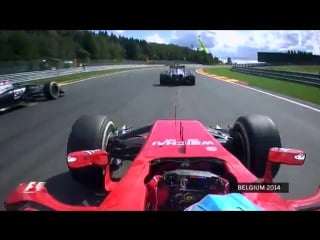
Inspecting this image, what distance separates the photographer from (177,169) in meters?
2.74

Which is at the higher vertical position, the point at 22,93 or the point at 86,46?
the point at 86,46

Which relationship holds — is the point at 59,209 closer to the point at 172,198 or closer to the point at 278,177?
the point at 172,198

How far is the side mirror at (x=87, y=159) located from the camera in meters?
2.81

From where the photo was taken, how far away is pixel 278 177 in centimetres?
381

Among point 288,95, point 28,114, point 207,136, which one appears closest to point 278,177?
point 207,136

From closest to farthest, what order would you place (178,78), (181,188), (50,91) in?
(181,188) → (50,91) → (178,78)

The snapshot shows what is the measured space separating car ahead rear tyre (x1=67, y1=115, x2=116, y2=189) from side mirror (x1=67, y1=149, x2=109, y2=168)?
19.9 inches

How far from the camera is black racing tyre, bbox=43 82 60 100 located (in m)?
9.08

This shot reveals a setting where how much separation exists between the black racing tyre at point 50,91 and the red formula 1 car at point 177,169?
5216mm

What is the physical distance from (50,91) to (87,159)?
21.5 ft

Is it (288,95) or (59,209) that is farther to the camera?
(288,95)

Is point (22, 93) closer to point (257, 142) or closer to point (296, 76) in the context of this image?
point (257, 142)

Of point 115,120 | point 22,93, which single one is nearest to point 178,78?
point 22,93
